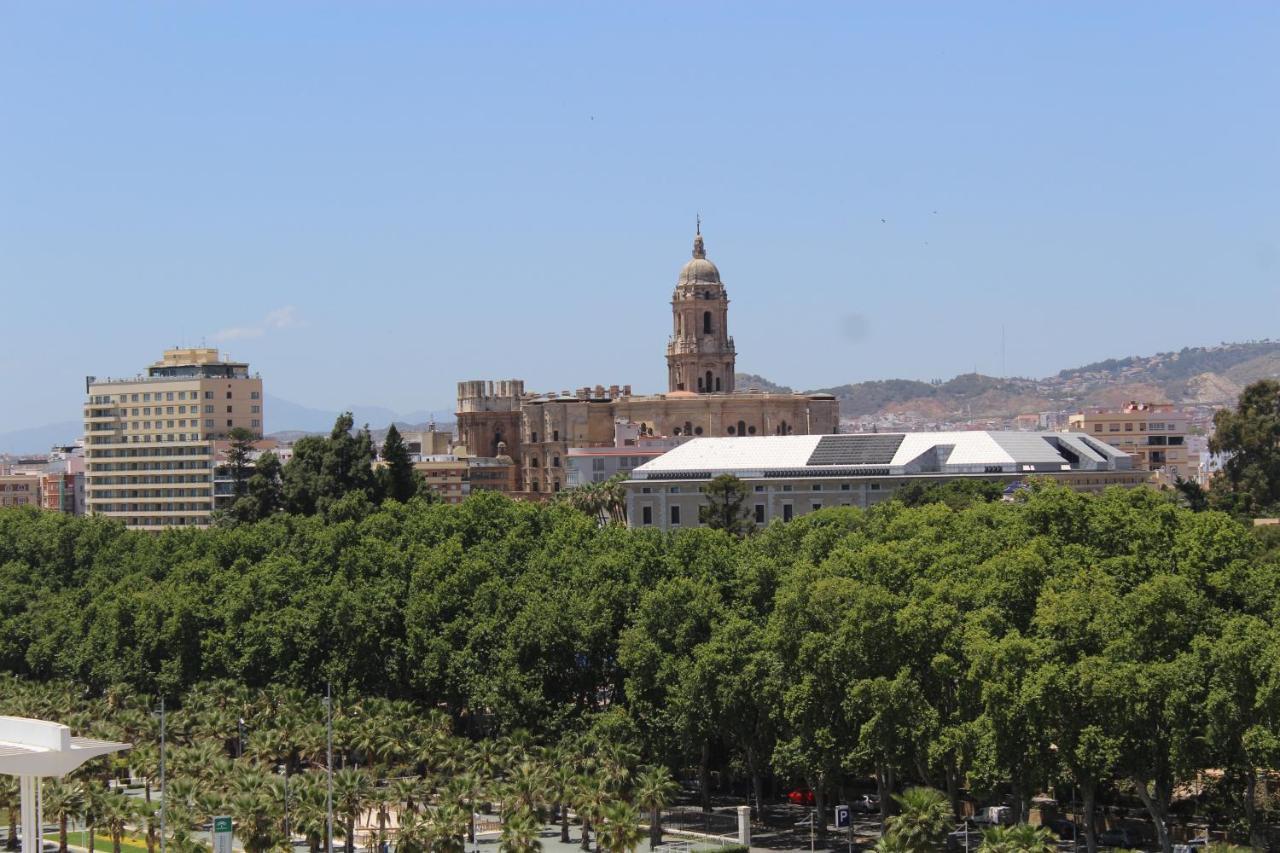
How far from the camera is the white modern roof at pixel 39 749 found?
43844 millimetres

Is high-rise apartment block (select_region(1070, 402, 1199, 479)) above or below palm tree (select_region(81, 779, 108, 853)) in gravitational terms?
above

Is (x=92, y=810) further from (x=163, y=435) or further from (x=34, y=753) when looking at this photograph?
(x=163, y=435)

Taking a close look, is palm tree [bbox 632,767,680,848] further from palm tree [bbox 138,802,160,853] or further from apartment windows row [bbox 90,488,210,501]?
apartment windows row [bbox 90,488,210,501]

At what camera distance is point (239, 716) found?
81.4 meters

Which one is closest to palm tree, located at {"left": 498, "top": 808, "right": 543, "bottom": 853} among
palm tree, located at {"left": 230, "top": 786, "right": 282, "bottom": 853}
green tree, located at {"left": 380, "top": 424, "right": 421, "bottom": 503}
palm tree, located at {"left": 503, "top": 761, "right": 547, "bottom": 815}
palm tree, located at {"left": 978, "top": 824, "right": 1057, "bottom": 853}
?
palm tree, located at {"left": 503, "top": 761, "right": 547, "bottom": 815}

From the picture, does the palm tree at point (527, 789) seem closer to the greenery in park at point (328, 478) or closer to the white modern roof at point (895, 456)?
the white modern roof at point (895, 456)

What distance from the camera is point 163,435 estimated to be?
171m

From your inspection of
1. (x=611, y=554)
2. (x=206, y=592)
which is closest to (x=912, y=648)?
(x=611, y=554)

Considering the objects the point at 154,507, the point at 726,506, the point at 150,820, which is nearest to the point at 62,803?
the point at 150,820

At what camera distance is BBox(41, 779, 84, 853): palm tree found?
217 feet

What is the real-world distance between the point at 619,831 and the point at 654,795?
13.7 feet

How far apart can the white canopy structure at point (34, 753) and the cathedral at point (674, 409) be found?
122 meters

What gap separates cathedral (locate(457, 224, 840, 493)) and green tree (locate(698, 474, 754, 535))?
146 ft

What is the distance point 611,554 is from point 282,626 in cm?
1519
